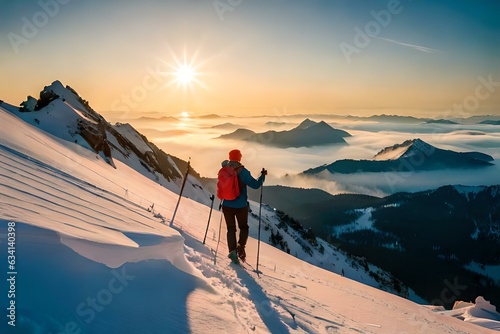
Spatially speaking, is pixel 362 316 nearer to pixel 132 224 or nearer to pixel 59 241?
pixel 132 224

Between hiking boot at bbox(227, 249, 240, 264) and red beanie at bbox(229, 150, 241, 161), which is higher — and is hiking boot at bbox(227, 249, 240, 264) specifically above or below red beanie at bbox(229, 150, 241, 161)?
below

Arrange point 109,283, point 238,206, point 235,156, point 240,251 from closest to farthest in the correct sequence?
point 109,283, point 235,156, point 238,206, point 240,251

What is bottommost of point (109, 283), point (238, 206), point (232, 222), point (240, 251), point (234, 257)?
point (109, 283)

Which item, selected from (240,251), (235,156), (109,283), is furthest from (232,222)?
(109,283)

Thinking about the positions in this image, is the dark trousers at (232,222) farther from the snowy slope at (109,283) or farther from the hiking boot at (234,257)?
the snowy slope at (109,283)

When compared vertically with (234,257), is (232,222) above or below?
above

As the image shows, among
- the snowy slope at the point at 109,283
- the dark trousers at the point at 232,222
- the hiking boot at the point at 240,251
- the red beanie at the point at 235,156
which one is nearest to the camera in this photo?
the snowy slope at the point at 109,283

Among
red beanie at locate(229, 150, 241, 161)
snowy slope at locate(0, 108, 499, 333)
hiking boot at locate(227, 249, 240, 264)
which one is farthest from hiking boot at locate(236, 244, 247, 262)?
red beanie at locate(229, 150, 241, 161)

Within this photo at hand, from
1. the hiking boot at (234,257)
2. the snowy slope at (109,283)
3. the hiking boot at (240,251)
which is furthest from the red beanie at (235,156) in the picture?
the snowy slope at (109,283)

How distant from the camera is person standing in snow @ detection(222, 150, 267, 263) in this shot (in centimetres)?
873

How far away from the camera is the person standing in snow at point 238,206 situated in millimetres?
8727

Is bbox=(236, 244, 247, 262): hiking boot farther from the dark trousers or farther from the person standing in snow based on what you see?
the dark trousers

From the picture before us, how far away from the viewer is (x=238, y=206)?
9.06 metres

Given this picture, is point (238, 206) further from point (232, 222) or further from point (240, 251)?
point (240, 251)
